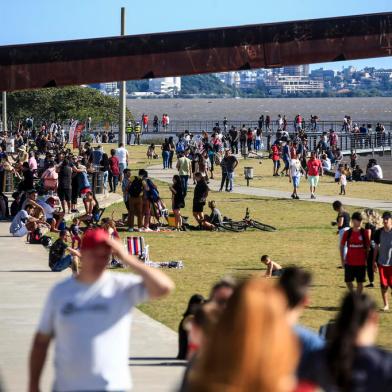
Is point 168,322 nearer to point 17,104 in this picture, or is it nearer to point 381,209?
point 381,209

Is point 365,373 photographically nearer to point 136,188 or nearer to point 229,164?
point 136,188

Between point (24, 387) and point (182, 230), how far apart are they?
684 inches

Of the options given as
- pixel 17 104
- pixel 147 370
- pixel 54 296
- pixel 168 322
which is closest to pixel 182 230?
pixel 168 322

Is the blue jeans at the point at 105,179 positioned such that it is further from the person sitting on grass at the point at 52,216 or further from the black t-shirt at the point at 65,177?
the person sitting on grass at the point at 52,216

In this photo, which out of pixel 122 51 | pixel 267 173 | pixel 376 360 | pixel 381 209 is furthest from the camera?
pixel 267 173

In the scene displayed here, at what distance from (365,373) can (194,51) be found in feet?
34.3

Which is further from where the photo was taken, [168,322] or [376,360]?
[168,322]

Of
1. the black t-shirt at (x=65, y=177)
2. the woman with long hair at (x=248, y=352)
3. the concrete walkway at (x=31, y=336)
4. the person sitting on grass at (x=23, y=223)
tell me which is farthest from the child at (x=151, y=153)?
the woman with long hair at (x=248, y=352)

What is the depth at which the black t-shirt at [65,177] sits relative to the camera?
31078mm

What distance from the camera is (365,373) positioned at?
236 inches

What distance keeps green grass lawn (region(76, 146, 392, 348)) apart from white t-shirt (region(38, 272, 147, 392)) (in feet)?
26.1

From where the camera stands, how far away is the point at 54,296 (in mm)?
7633

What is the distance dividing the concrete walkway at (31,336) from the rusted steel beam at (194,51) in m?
2.93

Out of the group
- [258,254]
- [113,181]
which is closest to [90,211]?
[258,254]
